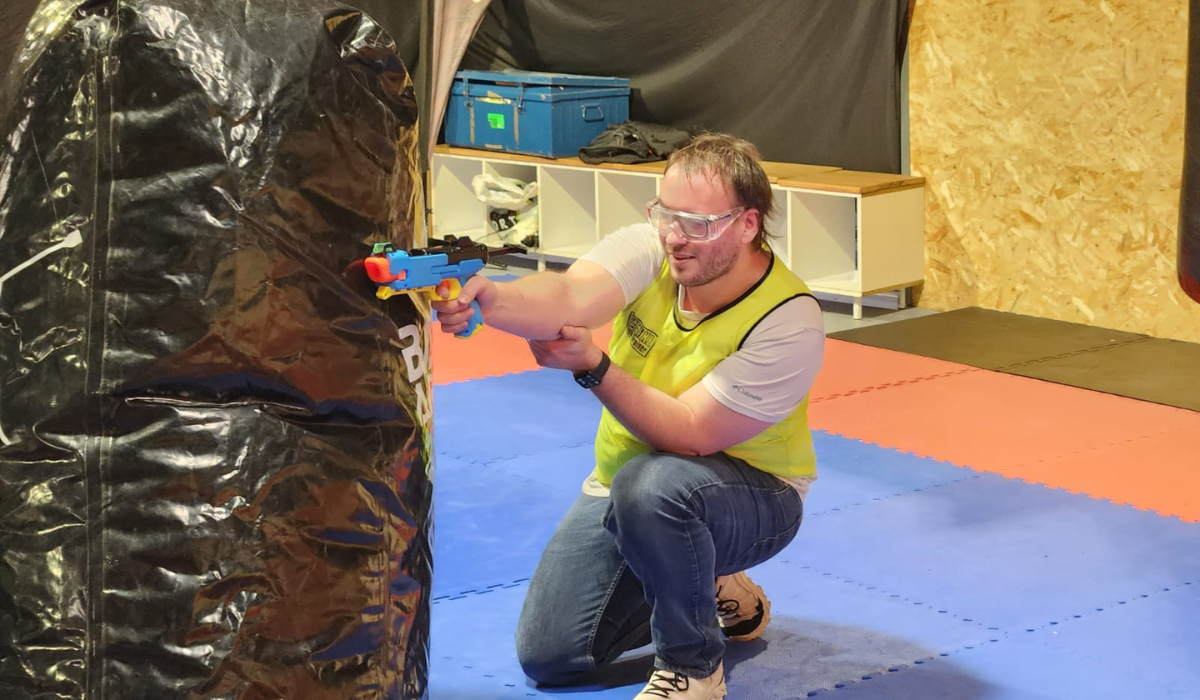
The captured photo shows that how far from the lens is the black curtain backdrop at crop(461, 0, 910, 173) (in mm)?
6602

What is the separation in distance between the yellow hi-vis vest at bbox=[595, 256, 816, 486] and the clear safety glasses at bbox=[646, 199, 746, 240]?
6.0 inches

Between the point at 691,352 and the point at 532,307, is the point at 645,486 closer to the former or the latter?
the point at 691,352

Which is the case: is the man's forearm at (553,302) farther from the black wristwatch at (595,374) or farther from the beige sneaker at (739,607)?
the beige sneaker at (739,607)

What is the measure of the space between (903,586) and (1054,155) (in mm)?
3295

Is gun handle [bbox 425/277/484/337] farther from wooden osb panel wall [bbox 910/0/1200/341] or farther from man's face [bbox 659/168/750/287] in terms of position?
wooden osb panel wall [bbox 910/0/1200/341]

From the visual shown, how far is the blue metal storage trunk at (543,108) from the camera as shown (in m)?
7.77

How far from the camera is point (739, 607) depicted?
2971mm

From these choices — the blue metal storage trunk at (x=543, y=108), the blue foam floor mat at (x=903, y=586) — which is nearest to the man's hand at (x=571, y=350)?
the blue foam floor mat at (x=903, y=586)

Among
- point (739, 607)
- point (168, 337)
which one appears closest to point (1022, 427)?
point (739, 607)

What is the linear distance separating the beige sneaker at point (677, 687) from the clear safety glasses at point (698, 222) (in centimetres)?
86

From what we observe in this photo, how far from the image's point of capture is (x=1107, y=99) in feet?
18.9

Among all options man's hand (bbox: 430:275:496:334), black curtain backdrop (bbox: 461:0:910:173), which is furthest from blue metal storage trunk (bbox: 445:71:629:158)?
man's hand (bbox: 430:275:496:334)

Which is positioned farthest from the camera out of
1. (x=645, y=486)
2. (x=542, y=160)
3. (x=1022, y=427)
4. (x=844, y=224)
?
(x=542, y=160)

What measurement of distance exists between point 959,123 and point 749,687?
420cm
